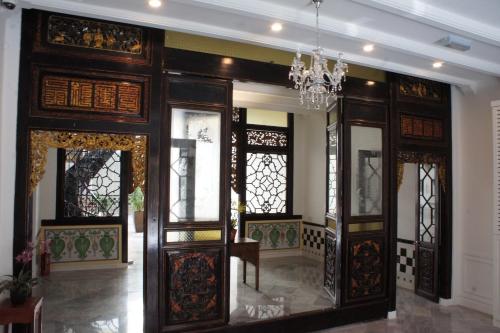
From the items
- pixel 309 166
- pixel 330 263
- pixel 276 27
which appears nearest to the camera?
pixel 276 27

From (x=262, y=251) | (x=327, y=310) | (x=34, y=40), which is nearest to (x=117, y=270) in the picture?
(x=262, y=251)

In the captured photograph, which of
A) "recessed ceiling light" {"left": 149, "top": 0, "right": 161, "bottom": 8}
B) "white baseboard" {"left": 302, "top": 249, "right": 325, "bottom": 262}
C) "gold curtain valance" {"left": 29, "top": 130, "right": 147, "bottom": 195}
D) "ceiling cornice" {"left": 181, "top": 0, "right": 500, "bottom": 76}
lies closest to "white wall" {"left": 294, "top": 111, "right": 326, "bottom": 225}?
"white baseboard" {"left": 302, "top": 249, "right": 325, "bottom": 262}

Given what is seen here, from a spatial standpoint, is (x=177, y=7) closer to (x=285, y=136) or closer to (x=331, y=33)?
(x=331, y=33)

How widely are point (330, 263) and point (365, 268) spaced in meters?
0.47

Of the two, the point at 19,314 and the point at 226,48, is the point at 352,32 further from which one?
the point at 19,314

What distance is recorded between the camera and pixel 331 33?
3.51 meters

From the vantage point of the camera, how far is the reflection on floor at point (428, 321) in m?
4.29

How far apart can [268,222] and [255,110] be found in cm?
215

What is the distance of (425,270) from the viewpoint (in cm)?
539

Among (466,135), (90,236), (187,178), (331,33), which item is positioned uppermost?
(331,33)

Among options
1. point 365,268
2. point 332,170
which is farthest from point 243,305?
point 332,170

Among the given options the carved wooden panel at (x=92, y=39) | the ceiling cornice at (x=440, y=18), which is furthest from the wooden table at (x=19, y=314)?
the ceiling cornice at (x=440, y=18)

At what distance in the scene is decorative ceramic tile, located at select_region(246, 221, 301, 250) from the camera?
7238 millimetres

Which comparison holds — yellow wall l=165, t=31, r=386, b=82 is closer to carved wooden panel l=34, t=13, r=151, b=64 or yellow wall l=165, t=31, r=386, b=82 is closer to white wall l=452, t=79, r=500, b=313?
carved wooden panel l=34, t=13, r=151, b=64
